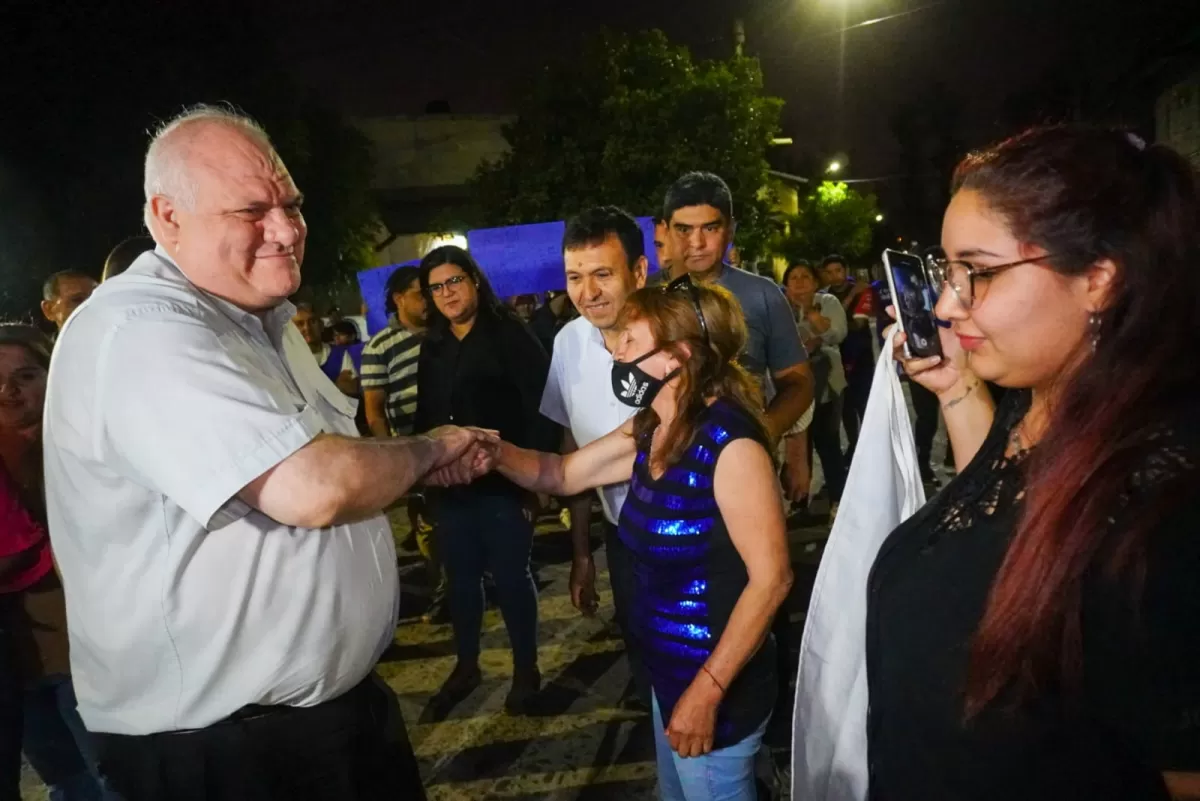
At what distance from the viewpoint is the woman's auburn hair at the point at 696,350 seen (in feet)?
6.52

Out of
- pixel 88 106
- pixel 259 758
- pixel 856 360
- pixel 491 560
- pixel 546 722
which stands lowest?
pixel 546 722

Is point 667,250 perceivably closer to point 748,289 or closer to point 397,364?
point 748,289

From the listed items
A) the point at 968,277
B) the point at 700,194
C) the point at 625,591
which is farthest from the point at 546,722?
the point at 968,277

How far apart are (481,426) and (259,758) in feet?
7.27

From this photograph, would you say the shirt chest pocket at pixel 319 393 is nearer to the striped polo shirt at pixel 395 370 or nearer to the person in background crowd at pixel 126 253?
the person in background crowd at pixel 126 253

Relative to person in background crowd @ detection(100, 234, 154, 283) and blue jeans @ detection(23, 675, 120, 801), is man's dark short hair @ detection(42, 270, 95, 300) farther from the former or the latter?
blue jeans @ detection(23, 675, 120, 801)

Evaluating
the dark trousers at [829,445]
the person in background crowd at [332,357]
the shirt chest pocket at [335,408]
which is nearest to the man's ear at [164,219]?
the shirt chest pocket at [335,408]

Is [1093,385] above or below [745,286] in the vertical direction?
below

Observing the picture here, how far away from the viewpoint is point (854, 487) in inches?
73.9

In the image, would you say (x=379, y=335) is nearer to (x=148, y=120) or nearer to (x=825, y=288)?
(x=825, y=288)

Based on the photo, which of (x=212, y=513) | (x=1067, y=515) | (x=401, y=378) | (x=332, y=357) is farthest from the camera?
(x=332, y=357)

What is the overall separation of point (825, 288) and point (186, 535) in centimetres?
786

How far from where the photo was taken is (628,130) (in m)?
18.5

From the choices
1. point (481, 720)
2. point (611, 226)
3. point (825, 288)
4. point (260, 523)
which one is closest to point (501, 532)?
point (481, 720)
